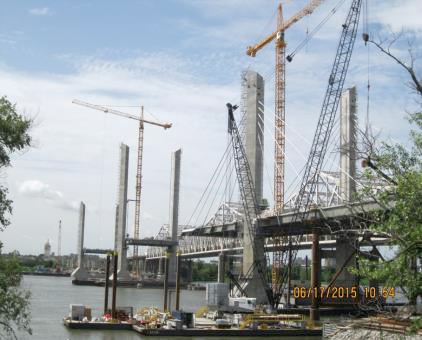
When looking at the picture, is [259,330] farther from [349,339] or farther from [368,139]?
[368,139]

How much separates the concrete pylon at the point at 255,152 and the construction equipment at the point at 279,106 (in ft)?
9.75

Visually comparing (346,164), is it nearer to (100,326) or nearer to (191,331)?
(191,331)

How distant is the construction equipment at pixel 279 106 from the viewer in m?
92.1

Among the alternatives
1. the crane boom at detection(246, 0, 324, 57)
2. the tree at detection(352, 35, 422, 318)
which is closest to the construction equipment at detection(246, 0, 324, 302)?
the crane boom at detection(246, 0, 324, 57)

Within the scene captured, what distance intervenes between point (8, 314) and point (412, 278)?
10.3m

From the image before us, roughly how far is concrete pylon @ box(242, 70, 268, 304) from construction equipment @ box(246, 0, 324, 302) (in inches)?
117

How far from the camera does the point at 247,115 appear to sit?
85688mm

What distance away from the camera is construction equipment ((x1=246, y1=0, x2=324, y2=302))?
92.1 metres

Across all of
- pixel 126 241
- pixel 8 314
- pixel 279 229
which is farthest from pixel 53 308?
pixel 126 241

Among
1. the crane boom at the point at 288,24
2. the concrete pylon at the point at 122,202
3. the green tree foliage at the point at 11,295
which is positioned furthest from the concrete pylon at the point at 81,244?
the green tree foliage at the point at 11,295

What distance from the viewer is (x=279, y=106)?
10725cm

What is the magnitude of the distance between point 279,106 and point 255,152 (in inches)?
1046

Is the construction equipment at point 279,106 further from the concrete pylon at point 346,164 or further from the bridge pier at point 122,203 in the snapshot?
the bridge pier at point 122,203

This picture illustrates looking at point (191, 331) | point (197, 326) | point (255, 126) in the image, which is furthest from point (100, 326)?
point (255, 126)
